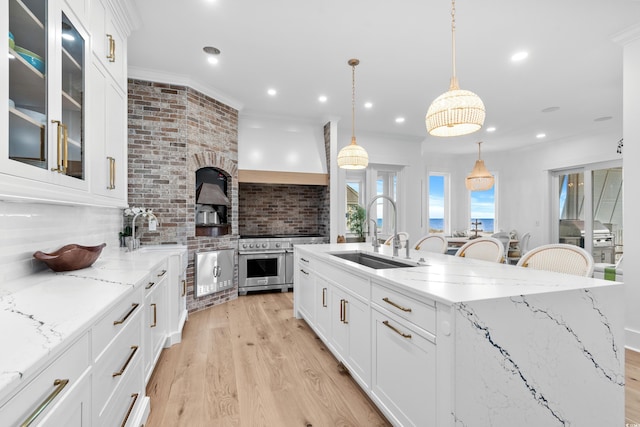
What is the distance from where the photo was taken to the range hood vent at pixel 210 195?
12.9 ft

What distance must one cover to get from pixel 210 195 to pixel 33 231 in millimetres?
2416

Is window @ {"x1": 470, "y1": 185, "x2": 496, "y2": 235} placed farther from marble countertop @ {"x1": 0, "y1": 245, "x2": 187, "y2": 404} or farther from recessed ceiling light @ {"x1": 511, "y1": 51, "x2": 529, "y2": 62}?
marble countertop @ {"x1": 0, "y1": 245, "x2": 187, "y2": 404}

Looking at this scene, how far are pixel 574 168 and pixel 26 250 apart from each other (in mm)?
8094

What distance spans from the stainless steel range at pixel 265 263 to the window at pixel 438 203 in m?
4.11

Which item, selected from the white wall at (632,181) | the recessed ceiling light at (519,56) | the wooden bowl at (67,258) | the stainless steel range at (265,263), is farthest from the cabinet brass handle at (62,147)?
the white wall at (632,181)

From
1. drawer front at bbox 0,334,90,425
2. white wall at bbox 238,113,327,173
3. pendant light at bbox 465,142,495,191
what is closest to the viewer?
drawer front at bbox 0,334,90,425

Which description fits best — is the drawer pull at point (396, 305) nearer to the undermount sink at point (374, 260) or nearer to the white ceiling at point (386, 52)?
the undermount sink at point (374, 260)

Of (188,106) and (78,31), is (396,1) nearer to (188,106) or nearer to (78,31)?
(78,31)

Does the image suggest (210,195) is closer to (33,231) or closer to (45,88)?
(33,231)

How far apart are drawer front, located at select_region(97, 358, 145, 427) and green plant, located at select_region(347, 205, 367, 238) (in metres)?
4.91

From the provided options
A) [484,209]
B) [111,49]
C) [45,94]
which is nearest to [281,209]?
[111,49]

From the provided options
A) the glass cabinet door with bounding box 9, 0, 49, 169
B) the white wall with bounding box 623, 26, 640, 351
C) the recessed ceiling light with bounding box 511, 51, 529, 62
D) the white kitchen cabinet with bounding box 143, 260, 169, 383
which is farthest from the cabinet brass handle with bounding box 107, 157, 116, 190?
the white wall with bounding box 623, 26, 640, 351

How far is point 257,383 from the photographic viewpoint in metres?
2.18

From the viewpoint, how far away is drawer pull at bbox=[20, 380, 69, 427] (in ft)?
2.19
